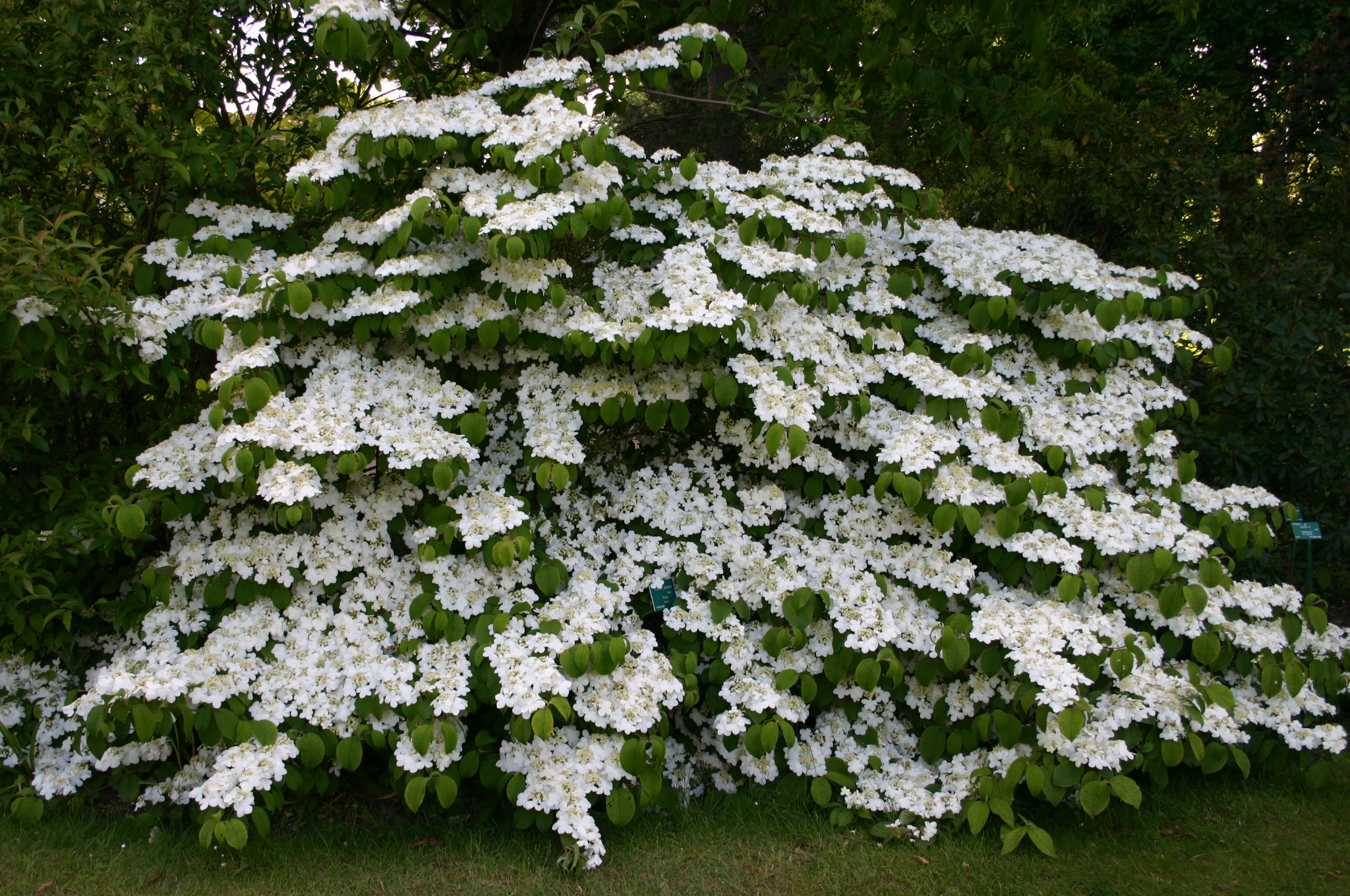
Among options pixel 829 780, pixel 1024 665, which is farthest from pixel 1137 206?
pixel 829 780

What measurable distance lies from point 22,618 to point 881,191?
3.59 meters

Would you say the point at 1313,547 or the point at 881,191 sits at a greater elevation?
the point at 881,191

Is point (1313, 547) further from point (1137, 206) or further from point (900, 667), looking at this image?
point (900, 667)

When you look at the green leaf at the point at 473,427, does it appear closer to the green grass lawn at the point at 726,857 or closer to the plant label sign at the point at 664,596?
the plant label sign at the point at 664,596

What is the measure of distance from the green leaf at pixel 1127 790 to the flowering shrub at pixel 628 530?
0.07ft

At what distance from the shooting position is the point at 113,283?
3803mm

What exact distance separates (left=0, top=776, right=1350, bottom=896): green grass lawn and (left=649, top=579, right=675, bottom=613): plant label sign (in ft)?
2.37

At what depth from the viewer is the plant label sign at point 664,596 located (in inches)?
136

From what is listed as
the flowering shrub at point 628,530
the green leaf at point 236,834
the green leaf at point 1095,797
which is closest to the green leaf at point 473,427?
the flowering shrub at point 628,530

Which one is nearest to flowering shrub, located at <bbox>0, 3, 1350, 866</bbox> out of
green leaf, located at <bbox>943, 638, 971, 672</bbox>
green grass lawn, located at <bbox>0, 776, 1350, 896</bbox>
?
green leaf, located at <bbox>943, 638, 971, 672</bbox>

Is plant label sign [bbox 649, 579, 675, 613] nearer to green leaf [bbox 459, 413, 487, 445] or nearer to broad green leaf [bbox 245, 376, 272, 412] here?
green leaf [bbox 459, 413, 487, 445]

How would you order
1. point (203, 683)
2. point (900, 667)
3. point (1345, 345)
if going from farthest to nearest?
1. point (1345, 345)
2. point (900, 667)
3. point (203, 683)

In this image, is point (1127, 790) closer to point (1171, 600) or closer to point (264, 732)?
point (1171, 600)

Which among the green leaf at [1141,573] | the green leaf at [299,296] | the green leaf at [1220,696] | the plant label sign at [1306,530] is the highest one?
the green leaf at [299,296]
